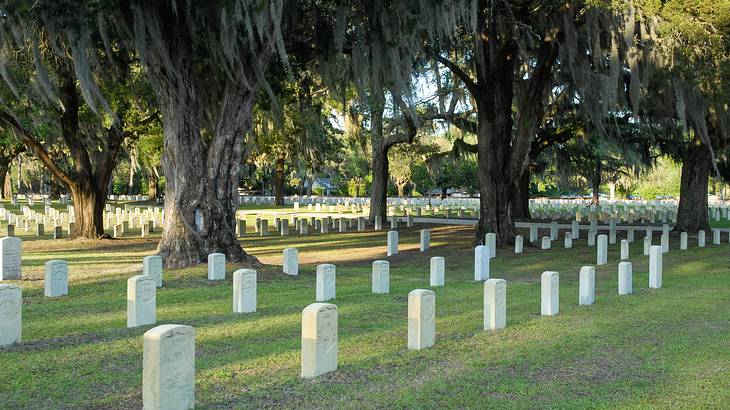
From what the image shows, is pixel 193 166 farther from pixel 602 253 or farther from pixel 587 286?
pixel 602 253

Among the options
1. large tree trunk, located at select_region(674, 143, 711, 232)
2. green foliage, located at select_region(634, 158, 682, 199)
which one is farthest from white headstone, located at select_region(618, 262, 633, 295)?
green foliage, located at select_region(634, 158, 682, 199)

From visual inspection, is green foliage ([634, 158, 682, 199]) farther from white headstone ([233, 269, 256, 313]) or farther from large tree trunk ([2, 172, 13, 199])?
white headstone ([233, 269, 256, 313])

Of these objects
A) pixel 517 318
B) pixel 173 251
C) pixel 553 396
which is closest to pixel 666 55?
pixel 517 318

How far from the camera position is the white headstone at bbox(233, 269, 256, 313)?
892 centimetres

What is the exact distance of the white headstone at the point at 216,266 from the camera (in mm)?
11781

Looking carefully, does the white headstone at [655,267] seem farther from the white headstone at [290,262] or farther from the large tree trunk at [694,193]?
the large tree trunk at [694,193]

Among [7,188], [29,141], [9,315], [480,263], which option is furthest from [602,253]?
[7,188]

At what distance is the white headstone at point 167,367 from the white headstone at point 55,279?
6.17 meters

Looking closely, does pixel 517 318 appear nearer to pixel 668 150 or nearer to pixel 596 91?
pixel 596 91

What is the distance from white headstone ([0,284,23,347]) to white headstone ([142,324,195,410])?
2.88 meters

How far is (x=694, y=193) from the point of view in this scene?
77.0ft

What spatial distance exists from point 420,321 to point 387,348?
444mm

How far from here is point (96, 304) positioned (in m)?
9.59

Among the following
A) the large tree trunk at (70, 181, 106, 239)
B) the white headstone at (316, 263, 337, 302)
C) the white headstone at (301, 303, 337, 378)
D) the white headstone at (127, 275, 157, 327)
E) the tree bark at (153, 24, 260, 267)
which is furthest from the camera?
the large tree trunk at (70, 181, 106, 239)
